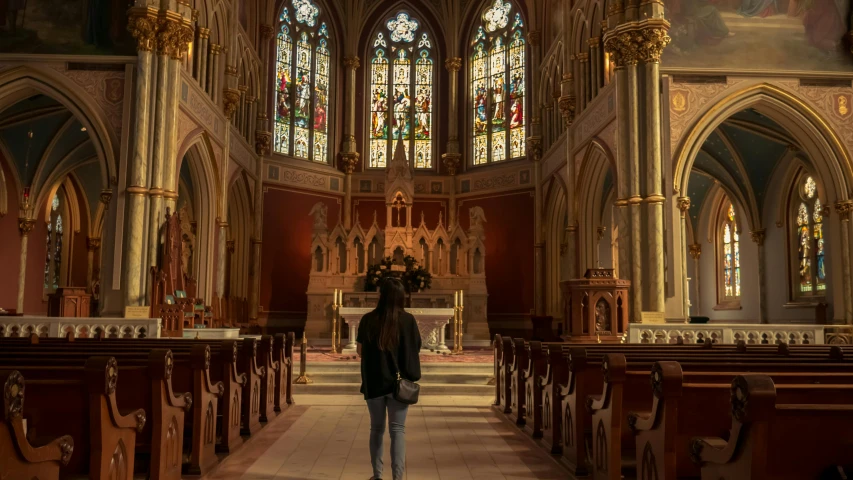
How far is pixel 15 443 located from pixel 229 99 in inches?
780

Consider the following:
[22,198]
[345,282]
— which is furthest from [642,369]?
[22,198]

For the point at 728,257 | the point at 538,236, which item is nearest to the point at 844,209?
the point at 728,257

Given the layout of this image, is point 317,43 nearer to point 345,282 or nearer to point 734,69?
point 345,282

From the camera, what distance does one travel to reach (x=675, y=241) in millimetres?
15867

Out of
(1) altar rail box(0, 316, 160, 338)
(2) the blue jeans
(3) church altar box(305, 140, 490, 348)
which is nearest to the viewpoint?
(2) the blue jeans

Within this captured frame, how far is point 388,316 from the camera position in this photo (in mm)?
5777

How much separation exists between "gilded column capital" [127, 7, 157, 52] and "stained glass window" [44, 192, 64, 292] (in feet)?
30.5

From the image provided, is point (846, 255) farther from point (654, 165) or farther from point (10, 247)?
point (10, 247)

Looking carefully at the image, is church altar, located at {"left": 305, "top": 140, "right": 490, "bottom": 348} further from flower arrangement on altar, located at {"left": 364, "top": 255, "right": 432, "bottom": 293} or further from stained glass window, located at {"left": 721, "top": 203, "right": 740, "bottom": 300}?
stained glass window, located at {"left": 721, "top": 203, "right": 740, "bottom": 300}

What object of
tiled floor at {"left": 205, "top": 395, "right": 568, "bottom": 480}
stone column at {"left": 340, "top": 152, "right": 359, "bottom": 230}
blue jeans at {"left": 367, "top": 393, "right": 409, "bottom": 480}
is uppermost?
stone column at {"left": 340, "top": 152, "right": 359, "bottom": 230}

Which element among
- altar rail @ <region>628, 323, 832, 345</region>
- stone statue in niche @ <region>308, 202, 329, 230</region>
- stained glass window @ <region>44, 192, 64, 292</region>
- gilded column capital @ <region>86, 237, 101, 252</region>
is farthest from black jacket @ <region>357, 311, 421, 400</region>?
gilded column capital @ <region>86, 237, 101, 252</region>

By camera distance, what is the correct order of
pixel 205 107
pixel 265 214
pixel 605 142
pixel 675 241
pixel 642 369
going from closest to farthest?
pixel 642 369 < pixel 675 241 < pixel 605 142 < pixel 205 107 < pixel 265 214

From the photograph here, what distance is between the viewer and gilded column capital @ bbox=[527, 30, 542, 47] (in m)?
26.8

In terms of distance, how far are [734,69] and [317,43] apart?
1762 centimetres
